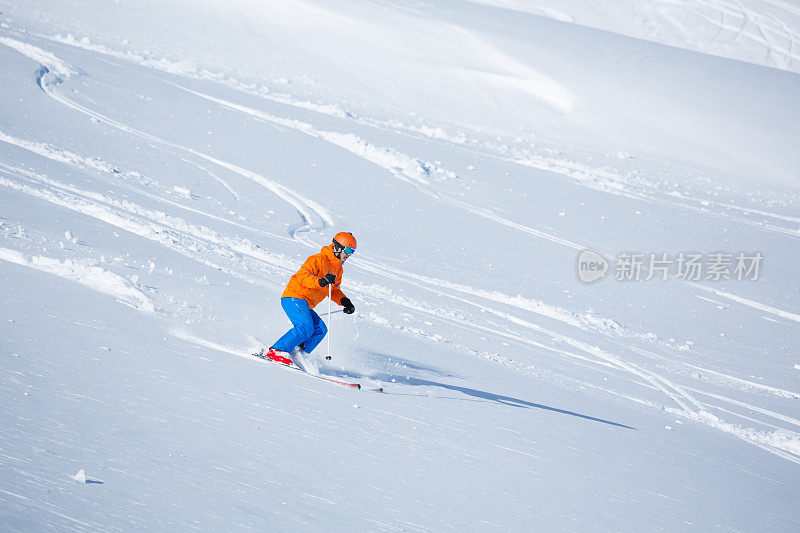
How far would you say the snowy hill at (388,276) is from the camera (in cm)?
400

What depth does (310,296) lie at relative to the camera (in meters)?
6.56

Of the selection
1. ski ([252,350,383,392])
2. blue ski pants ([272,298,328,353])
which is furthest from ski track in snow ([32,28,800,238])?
ski ([252,350,383,392])

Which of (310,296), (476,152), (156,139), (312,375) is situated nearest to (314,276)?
(310,296)

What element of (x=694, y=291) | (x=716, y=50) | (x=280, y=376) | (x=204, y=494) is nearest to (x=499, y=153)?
(x=694, y=291)

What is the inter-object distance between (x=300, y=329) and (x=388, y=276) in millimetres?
4048

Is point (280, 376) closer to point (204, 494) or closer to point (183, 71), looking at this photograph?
point (204, 494)

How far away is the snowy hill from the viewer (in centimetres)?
400

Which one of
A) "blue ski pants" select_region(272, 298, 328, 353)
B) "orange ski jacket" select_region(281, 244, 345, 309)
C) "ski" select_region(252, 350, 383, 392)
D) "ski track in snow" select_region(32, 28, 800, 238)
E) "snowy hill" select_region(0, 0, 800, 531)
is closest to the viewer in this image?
"snowy hill" select_region(0, 0, 800, 531)

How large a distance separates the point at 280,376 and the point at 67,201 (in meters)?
5.53

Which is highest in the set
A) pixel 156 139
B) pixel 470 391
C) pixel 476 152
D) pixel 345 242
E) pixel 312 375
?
pixel 476 152

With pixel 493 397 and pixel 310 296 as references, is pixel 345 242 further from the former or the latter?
pixel 493 397

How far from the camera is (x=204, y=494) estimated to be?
3.42 metres

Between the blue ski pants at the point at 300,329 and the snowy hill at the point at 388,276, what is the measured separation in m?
0.28

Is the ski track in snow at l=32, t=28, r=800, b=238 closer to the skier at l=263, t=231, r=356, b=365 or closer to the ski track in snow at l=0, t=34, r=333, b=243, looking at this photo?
the ski track in snow at l=0, t=34, r=333, b=243
